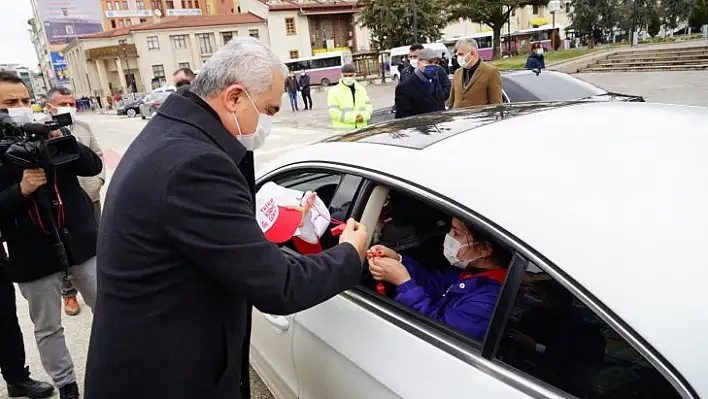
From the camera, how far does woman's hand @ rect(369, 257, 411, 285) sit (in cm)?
166

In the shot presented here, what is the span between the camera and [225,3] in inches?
2702

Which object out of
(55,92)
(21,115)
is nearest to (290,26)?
(55,92)

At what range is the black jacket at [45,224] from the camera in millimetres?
2357

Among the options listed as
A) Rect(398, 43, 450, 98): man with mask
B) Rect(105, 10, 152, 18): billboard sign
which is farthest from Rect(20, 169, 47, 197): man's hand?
Rect(105, 10, 152, 18): billboard sign

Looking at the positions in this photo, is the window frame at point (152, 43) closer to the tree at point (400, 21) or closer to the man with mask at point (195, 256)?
the tree at point (400, 21)

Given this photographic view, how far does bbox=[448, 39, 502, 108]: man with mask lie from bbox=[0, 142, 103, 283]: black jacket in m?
3.75

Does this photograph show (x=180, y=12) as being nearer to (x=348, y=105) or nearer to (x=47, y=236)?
(x=348, y=105)

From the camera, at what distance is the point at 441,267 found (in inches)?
77.9

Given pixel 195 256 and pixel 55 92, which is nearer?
pixel 195 256

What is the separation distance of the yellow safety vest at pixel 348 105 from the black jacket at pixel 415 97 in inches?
37.2

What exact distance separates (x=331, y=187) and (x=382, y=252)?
494mm

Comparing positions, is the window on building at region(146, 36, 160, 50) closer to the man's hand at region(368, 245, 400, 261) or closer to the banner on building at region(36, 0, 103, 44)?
the banner on building at region(36, 0, 103, 44)

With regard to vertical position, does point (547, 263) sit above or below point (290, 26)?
below

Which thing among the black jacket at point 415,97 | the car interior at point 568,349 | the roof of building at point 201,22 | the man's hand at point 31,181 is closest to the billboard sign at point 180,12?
the roof of building at point 201,22
